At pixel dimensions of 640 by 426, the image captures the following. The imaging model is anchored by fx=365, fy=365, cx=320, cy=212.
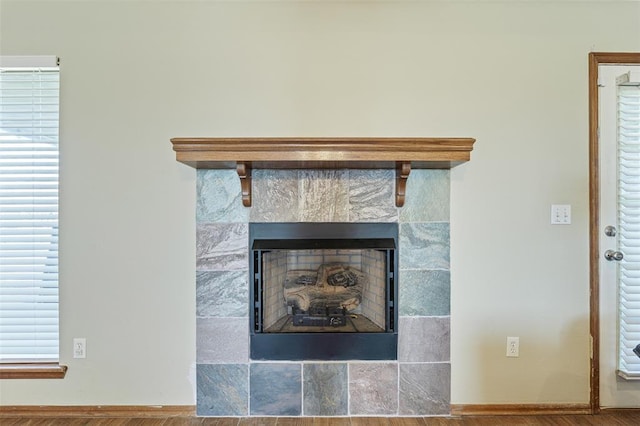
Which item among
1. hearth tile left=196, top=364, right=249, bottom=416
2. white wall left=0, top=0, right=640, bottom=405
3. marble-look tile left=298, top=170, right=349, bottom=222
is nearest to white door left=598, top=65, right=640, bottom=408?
white wall left=0, top=0, right=640, bottom=405

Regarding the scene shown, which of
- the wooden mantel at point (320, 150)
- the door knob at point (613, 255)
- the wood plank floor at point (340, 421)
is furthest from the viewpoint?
the door knob at point (613, 255)

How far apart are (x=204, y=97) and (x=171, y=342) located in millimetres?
1439

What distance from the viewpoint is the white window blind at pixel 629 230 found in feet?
6.98

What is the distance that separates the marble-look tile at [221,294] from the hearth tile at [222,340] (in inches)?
1.8


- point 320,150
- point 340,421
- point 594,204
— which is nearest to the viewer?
point 320,150

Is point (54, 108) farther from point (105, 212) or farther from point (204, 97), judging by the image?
point (204, 97)

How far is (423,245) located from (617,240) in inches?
45.2

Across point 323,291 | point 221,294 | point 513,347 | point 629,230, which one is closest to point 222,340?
→ point 221,294

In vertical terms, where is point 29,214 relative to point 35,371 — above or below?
above

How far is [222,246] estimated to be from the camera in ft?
6.89

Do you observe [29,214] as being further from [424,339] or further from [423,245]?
[424,339]

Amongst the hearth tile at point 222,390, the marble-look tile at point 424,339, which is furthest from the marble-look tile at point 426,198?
the hearth tile at point 222,390

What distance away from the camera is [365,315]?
2.17 m

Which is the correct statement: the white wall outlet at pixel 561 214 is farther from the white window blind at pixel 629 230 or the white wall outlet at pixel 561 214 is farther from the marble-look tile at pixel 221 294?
the marble-look tile at pixel 221 294
